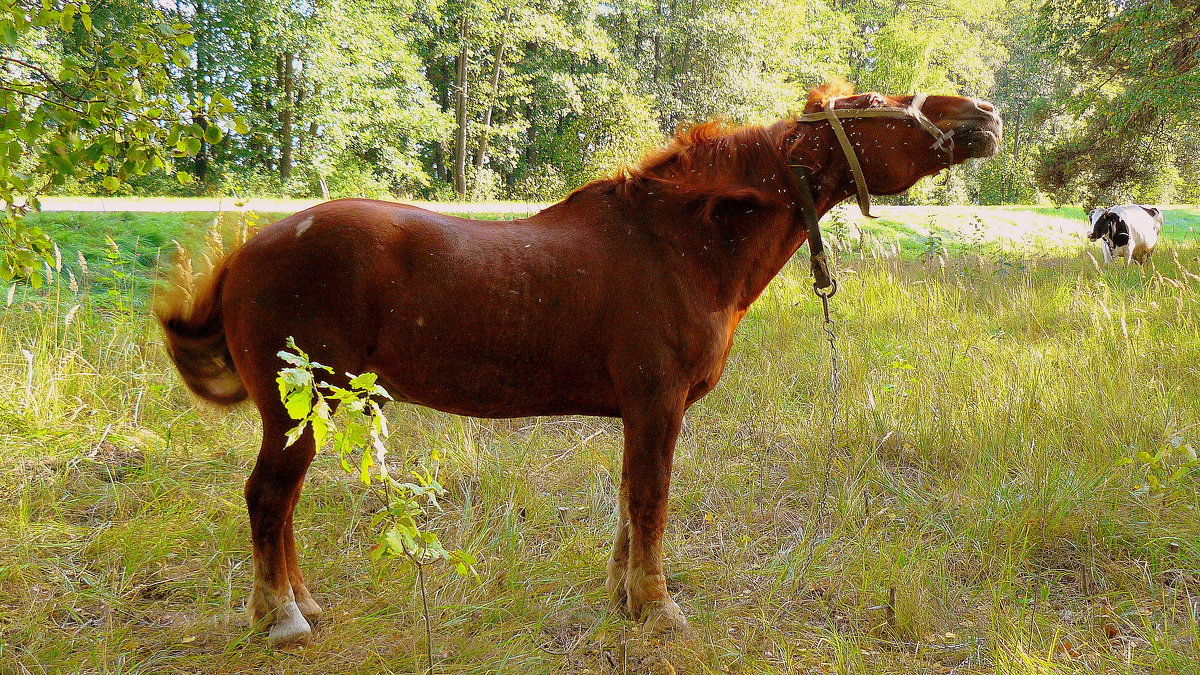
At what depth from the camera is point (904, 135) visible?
101 inches

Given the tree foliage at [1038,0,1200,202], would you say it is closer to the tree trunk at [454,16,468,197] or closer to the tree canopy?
the tree canopy

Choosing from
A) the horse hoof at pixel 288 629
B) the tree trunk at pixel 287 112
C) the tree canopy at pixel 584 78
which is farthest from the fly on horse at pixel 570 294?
the tree trunk at pixel 287 112

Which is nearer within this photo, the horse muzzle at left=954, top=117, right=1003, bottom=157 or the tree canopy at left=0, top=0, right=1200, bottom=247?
the horse muzzle at left=954, top=117, right=1003, bottom=157

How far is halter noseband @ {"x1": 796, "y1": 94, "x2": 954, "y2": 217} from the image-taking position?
100 inches

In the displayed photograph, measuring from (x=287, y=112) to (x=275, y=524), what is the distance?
80.9 feet

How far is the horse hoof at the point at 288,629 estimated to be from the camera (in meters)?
2.44

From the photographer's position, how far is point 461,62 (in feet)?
87.8

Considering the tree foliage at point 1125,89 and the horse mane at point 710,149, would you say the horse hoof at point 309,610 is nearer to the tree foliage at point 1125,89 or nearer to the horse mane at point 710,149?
the horse mane at point 710,149

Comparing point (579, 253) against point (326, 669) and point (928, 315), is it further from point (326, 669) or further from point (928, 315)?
point (928, 315)

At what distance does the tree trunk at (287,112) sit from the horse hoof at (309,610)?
77.0ft

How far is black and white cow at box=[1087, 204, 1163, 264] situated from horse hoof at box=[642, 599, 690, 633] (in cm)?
956

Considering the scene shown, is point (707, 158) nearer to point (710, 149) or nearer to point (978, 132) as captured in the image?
point (710, 149)

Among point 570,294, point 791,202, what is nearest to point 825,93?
point 791,202

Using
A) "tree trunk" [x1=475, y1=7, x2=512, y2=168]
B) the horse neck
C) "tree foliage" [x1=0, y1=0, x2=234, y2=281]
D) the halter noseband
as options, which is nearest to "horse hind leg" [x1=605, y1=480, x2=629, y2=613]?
the horse neck
